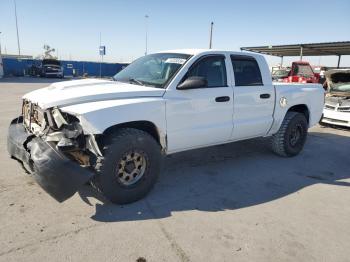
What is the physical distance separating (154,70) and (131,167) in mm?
1482

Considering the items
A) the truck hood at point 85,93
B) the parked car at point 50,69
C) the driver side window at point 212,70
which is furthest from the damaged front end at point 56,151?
the parked car at point 50,69

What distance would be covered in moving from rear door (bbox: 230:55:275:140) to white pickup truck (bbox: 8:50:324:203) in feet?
0.05

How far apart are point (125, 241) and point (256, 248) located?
1.24m

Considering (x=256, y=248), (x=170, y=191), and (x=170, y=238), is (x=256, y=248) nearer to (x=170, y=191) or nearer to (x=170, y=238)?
(x=170, y=238)

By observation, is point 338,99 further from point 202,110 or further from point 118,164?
point 118,164

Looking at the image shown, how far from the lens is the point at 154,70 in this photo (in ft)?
15.1

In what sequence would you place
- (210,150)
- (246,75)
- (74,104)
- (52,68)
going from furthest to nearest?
Result: (52,68)
(210,150)
(246,75)
(74,104)

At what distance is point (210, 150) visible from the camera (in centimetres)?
635

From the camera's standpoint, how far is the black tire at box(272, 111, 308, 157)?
5.96m

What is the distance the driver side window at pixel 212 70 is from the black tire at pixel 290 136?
1.83m

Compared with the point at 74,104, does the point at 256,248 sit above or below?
below

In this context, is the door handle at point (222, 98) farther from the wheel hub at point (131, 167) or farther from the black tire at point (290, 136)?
the black tire at point (290, 136)

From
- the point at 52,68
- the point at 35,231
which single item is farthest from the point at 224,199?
the point at 52,68

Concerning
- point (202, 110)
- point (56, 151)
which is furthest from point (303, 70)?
point (56, 151)
